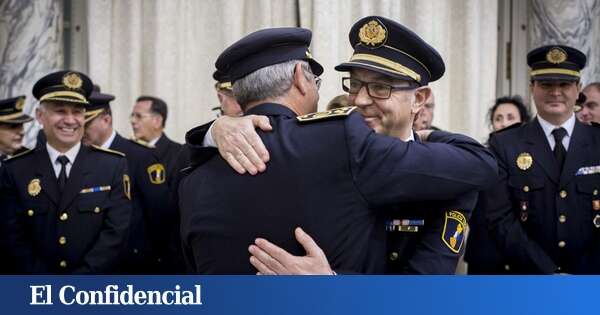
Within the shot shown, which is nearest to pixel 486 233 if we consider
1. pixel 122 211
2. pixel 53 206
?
pixel 122 211

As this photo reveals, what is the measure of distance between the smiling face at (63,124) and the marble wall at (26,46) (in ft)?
7.38

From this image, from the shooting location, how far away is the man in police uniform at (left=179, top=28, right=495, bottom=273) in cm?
263

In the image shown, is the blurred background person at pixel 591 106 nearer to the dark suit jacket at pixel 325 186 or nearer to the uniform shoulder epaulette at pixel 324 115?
the dark suit jacket at pixel 325 186

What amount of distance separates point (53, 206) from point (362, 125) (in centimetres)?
313

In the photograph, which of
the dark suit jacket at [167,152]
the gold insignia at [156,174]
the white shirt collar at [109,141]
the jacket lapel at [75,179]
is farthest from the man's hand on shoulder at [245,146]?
the white shirt collar at [109,141]

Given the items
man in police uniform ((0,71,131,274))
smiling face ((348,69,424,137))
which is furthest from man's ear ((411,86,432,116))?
man in police uniform ((0,71,131,274))

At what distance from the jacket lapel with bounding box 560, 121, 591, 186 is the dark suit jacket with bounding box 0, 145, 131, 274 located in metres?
2.41

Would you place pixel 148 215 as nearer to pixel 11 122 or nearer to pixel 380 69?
pixel 11 122

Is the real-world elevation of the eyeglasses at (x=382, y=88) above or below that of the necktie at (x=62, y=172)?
above

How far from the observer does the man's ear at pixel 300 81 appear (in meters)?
2.76

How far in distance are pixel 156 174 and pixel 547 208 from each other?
2.65 m

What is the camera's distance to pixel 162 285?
9.57 feet

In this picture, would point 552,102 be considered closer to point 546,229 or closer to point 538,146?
point 538,146

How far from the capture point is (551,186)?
482cm
